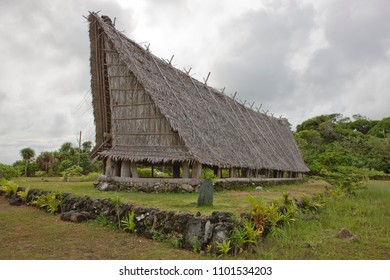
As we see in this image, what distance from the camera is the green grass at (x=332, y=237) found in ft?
19.3

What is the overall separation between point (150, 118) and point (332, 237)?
8.49 m

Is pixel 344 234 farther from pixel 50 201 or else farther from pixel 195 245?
pixel 50 201

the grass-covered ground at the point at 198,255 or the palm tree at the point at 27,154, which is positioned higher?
the palm tree at the point at 27,154

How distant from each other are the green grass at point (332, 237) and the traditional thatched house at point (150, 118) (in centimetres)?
493

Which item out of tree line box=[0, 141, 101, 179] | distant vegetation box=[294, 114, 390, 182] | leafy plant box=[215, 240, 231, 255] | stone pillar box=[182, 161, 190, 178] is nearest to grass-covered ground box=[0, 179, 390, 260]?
leafy plant box=[215, 240, 231, 255]

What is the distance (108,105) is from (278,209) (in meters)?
10.5

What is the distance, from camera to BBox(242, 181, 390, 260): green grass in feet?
19.3

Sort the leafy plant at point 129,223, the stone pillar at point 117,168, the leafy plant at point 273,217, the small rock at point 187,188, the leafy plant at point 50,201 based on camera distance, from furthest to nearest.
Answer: the stone pillar at point 117,168
the small rock at point 187,188
the leafy plant at point 50,201
the leafy plant at point 129,223
the leafy plant at point 273,217

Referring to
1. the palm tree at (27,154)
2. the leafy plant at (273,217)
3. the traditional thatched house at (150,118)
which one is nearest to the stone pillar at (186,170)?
the traditional thatched house at (150,118)

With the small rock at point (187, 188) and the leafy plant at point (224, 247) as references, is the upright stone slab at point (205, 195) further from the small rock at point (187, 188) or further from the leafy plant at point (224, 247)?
the small rock at point (187, 188)

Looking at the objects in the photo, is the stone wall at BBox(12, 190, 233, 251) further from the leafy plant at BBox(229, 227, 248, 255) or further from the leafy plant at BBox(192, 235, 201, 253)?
the leafy plant at BBox(229, 227, 248, 255)

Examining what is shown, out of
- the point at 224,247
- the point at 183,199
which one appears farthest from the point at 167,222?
the point at 183,199

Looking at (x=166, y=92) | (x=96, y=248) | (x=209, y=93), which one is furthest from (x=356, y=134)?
(x=96, y=248)

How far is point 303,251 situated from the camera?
5996 mm
